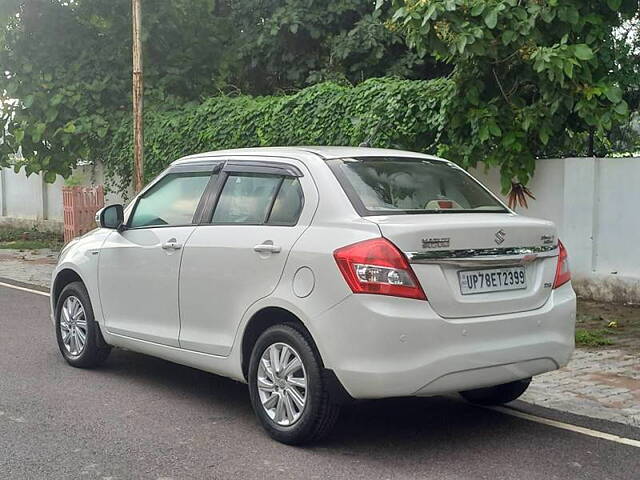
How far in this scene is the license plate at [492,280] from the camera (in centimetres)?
513

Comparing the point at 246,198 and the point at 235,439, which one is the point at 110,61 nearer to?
the point at 246,198

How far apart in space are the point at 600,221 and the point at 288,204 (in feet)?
19.4

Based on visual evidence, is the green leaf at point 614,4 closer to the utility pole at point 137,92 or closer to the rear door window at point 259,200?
the rear door window at point 259,200

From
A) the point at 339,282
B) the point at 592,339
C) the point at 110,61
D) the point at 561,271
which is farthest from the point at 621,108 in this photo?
the point at 110,61

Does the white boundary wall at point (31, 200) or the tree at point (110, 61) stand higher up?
the tree at point (110, 61)

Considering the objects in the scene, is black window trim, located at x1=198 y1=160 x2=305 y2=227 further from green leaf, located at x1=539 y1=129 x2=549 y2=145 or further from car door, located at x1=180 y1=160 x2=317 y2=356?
green leaf, located at x1=539 y1=129 x2=549 y2=145

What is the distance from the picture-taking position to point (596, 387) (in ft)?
22.4

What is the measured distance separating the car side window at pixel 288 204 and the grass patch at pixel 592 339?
393cm

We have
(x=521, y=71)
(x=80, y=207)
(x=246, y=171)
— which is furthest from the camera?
(x=80, y=207)

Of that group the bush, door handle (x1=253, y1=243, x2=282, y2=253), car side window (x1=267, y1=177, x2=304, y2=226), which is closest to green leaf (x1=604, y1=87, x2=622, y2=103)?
the bush

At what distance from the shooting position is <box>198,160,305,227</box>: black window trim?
5.73m

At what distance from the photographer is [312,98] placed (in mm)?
12641

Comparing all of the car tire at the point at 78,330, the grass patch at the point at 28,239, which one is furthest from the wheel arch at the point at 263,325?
the grass patch at the point at 28,239

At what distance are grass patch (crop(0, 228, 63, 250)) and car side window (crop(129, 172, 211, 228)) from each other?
11.8m
